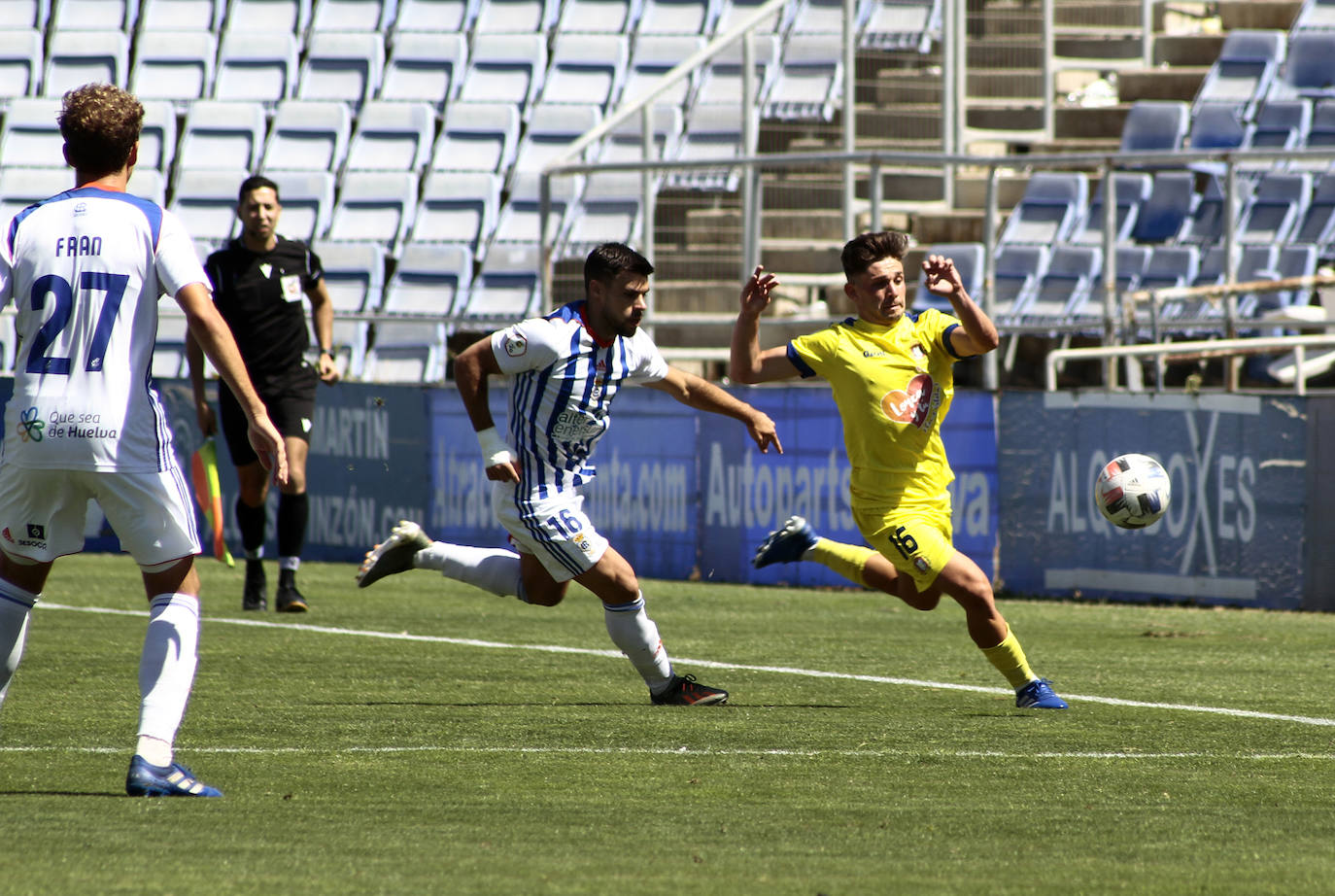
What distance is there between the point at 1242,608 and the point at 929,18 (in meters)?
9.07

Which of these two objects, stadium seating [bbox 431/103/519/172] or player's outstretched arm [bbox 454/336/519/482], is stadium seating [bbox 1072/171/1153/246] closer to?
player's outstretched arm [bbox 454/336/519/482]

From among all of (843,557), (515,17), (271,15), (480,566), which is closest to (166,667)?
(480,566)

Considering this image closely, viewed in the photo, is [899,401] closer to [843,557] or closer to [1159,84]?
[843,557]

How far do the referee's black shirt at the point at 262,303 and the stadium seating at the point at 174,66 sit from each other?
561 inches

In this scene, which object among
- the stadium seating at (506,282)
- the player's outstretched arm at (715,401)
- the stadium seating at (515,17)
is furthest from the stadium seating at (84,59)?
the player's outstretched arm at (715,401)

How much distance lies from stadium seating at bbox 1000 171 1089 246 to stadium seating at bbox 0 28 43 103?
48.2ft

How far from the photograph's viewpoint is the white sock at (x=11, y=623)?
17.7 feet

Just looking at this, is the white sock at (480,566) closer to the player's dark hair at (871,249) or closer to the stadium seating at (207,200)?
the player's dark hair at (871,249)

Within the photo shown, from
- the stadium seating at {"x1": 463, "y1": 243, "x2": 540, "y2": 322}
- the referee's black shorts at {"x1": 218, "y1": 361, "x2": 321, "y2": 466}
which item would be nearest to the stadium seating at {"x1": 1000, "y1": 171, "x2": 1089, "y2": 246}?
the stadium seating at {"x1": 463, "y1": 243, "x2": 540, "y2": 322}

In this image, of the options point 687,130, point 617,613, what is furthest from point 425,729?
point 687,130

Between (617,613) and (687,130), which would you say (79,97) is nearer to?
(617,613)

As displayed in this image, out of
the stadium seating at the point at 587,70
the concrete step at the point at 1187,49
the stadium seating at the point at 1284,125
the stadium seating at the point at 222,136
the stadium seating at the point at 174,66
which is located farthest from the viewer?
the stadium seating at the point at 174,66

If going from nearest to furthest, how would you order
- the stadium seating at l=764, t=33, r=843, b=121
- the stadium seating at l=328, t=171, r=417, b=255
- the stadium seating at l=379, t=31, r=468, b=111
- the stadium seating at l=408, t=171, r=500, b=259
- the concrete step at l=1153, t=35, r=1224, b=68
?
the stadium seating at l=764, t=33, r=843, b=121, the stadium seating at l=408, t=171, r=500, b=259, the stadium seating at l=328, t=171, r=417, b=255, the concrete step at l=1153, t=35, r=1224, b=68, the stadium seating at l=379, t=31, r=468, b=111

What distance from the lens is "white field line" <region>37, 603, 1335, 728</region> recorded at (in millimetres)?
7508
